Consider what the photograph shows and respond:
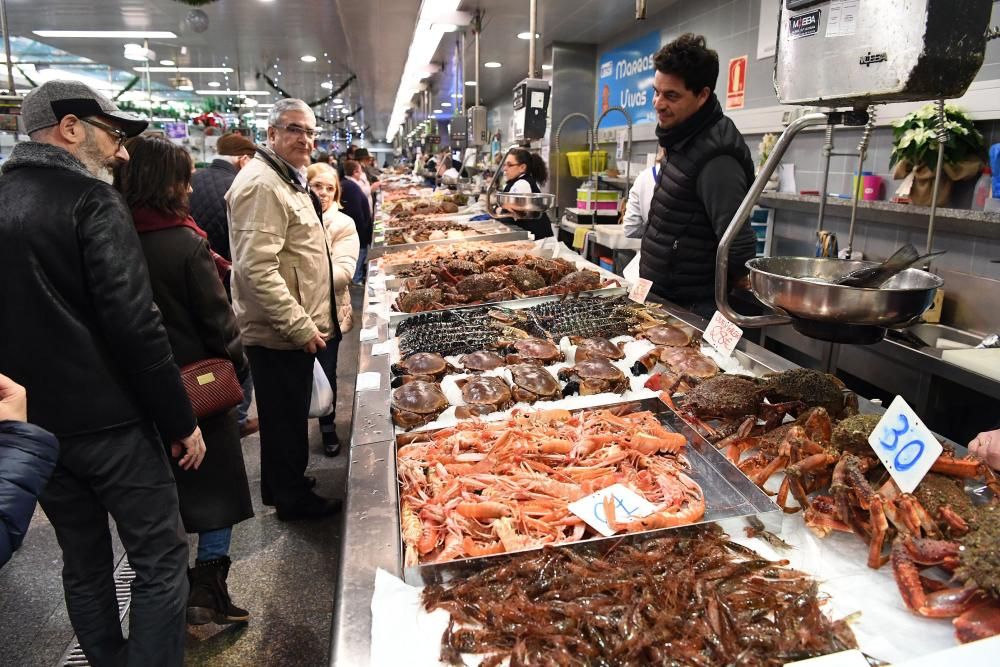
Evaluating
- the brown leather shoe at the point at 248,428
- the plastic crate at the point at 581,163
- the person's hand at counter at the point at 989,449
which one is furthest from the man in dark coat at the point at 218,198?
the plastic crate at the point at 581,163

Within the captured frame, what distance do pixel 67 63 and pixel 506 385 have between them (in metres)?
16.6

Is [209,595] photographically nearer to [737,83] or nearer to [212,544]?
[212,544]

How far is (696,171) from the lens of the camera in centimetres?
312

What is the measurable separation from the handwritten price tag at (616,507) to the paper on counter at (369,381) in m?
1.08

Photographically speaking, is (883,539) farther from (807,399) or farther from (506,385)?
(506,385)

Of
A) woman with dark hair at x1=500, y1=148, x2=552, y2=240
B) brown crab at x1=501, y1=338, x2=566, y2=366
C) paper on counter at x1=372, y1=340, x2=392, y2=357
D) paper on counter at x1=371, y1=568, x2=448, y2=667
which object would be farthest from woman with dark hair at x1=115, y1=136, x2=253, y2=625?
woman with dark hair at x1=500, y1=148, x2=552, y2=240

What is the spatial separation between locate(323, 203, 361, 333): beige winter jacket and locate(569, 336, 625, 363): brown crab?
168cm

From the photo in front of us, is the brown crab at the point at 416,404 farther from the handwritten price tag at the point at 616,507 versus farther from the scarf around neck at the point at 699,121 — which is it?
the scarf around neck at the point at 699,121

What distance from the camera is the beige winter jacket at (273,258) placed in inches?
116

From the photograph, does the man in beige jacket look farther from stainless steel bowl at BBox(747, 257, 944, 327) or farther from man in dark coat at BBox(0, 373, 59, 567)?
stainless steel bowl at BBox(747, 257, 944, 327)

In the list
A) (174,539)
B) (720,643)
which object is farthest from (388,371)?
(720,643)

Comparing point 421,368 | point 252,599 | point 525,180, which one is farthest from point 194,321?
point 525,180

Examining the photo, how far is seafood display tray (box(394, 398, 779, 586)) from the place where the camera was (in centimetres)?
142

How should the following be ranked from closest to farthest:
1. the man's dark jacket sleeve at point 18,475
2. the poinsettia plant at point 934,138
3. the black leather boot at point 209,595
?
the man's dark jacket sleeve at point 18,475 < the black leather boot at point 209,595 < the poinsettia plant at point 934,138
